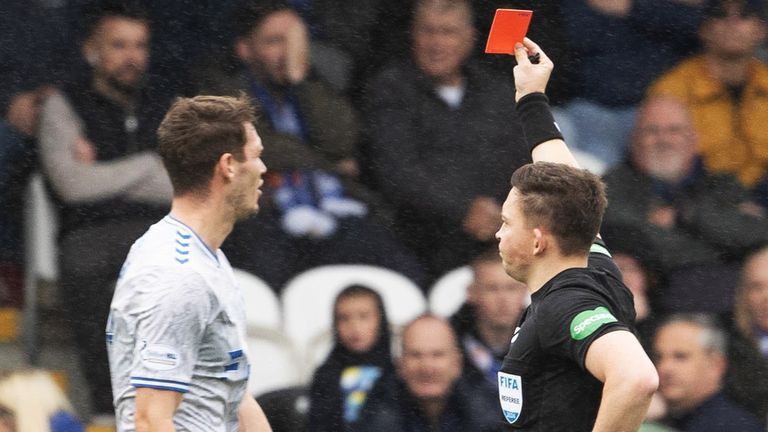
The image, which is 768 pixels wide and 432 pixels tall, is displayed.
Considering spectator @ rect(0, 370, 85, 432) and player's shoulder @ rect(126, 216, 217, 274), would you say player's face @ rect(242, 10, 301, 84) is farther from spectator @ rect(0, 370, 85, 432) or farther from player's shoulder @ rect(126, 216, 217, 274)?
player's shoulder @ rect(126, 216, 217, 274)

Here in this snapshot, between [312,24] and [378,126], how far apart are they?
463mm

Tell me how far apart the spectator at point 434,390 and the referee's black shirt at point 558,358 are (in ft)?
7.14

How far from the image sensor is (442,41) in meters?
5.04

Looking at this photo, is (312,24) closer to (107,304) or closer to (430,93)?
(430,93)

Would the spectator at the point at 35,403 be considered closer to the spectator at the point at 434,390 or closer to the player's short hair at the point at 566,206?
the spectator at the point at 434,390

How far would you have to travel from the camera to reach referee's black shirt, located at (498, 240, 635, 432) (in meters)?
2.65

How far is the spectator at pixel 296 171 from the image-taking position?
4953 millimetres

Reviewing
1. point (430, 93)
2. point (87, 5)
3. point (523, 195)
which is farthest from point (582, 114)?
point (523, 195)

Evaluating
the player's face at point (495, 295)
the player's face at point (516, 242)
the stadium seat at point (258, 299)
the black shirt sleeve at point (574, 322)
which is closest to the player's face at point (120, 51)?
→ the stadium seat at point (258, 299)

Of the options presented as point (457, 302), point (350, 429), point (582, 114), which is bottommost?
point (350, 429)

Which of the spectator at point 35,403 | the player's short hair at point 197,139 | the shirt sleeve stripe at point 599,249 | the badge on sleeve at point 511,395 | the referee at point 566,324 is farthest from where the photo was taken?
the spectator at point 35,403

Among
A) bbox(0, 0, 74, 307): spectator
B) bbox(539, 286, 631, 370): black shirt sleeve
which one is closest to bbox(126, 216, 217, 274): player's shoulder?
bbox(539, 286, 631, 370): black shirt sleeve

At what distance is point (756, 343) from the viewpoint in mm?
5152

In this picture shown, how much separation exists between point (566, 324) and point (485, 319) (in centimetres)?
237
